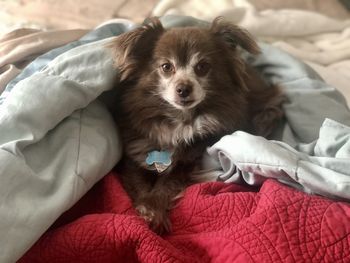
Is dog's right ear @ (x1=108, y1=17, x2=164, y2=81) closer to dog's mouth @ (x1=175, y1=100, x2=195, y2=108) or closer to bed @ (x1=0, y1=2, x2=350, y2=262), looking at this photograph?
bed @ (x1=0, y1=2, x2=350, y2=262)

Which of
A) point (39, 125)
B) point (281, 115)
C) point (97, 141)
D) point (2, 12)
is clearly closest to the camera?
point (39, 125)

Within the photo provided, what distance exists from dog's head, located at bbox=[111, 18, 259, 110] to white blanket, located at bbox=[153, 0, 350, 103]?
1.76 feet

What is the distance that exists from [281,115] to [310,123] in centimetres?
13

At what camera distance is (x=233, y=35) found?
1694 mm

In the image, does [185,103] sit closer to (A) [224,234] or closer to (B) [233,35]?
(B) [233,35]

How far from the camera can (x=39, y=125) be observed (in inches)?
54.6

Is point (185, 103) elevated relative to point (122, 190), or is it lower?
elevated

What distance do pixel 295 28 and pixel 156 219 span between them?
50.1 inches

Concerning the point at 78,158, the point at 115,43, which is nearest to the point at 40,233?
the point at 78,158

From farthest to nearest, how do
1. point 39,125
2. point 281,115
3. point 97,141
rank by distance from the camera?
point 281,115, point 97,141, point 39,125

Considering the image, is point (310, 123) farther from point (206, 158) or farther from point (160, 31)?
point (160, 31)

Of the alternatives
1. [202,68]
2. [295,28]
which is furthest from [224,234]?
[295,28]

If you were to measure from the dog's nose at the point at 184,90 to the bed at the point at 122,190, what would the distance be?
0.21 meters

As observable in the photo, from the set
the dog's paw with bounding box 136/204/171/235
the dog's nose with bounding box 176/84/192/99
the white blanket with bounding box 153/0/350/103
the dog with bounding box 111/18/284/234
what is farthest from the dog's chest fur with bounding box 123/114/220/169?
the white blanket with bounding box 153/0/350/103
